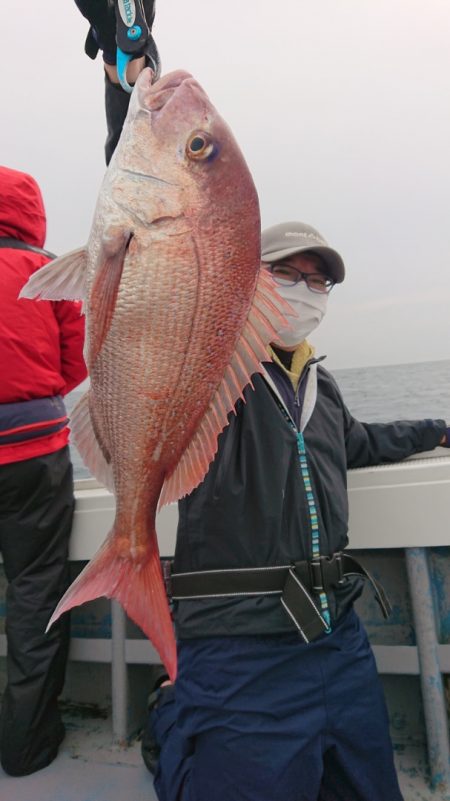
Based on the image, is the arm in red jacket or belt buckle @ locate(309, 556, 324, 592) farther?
the arm in red jacket

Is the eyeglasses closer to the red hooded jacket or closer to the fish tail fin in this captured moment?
the red hooded jacket

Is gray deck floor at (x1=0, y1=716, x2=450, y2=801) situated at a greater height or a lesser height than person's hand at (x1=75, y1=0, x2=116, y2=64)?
lesser

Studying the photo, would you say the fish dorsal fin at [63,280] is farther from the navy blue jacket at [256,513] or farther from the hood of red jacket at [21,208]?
the hood of red jacket at [21,208]

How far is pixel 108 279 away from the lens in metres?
1.27

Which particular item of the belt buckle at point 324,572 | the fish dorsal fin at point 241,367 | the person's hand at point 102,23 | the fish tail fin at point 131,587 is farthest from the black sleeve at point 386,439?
the person's hand at point 102,23

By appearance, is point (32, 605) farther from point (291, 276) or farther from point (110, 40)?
point (110, 40)

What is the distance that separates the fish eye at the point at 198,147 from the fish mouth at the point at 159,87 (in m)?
0.12

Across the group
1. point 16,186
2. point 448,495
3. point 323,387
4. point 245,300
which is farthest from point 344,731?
point 16,186

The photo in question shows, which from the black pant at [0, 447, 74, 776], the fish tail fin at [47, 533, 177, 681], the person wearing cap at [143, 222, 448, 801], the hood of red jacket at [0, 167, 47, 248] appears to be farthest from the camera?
the hood of red jacket at [0, 167, 47, 248]

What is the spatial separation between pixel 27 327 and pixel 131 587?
4.92ft

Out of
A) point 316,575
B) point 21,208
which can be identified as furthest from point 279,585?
point 21,208

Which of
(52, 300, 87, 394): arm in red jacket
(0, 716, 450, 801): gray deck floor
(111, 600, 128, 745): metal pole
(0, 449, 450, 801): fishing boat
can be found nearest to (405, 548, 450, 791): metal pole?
(0, 449, 450, 801): fishing boat

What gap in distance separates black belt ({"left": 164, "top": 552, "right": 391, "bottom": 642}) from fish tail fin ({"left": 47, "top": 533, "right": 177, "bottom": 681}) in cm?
41

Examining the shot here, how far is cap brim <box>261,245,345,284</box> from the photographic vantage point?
2.08 meters
